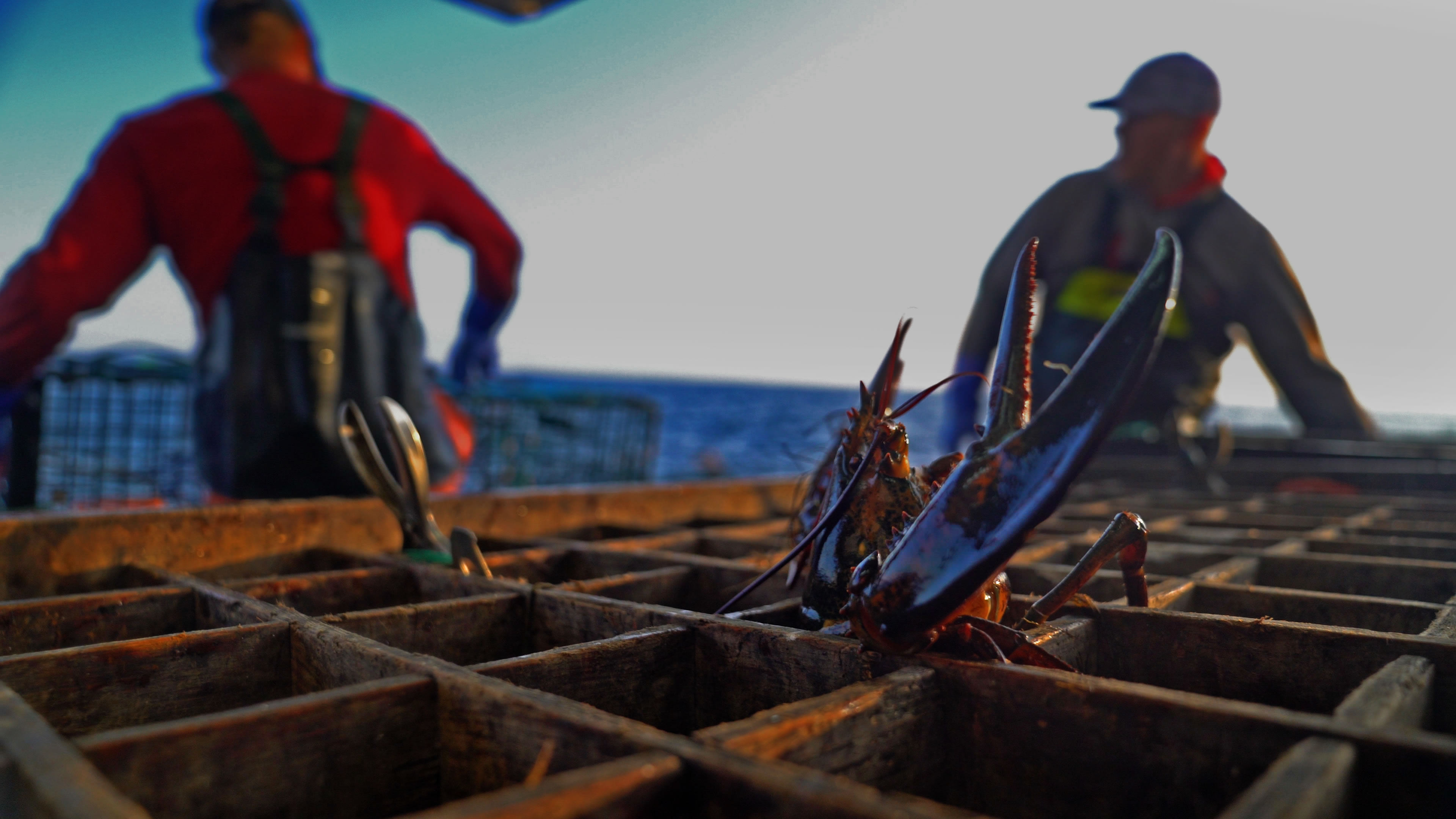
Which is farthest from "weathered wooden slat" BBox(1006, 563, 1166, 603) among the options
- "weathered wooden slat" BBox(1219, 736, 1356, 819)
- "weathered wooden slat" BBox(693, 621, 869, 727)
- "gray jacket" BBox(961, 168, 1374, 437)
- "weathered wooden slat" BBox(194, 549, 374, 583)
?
"weathered wooden slat" BBox(194, 549, 374, 583)

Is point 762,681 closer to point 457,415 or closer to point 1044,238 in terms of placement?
point 1044,238

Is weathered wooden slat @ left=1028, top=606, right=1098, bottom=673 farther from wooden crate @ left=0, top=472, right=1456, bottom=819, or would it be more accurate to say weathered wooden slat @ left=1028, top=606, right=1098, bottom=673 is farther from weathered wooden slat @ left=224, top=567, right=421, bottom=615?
weathered wooden slat @ left=224, top=567, right=421, bottom=615

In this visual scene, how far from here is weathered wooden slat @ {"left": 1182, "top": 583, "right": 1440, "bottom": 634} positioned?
1.94 metres

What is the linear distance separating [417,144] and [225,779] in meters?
4.36

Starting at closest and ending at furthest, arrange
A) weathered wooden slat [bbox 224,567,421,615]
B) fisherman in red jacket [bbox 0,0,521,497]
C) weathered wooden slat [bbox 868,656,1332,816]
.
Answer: weathered wooden slat [bbox 868,656,1332,816] < weathered wooden slat [bbox 224,567,421,615] < fisherman in red jacket [bbox 0,0,521,497]

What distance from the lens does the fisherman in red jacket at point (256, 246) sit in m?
4.11

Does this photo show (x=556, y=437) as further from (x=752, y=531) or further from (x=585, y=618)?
(x=585, y=618)

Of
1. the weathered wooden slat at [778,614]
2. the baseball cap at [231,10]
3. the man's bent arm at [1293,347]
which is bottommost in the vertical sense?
the weathered wooden slat at [778,614]

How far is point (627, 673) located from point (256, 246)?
3.66m

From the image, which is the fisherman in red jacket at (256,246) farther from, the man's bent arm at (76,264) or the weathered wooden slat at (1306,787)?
the weathered wooden slat at (1306,787)

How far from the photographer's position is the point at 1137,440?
6.39 metres

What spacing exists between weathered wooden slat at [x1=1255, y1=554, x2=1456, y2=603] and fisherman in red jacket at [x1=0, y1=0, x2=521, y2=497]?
13.3ft

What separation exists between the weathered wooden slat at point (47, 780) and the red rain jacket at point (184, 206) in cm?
367

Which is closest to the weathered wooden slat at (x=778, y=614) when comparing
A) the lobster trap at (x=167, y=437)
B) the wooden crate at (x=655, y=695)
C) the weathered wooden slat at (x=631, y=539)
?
the wooden crate at (x=655, y=695)
